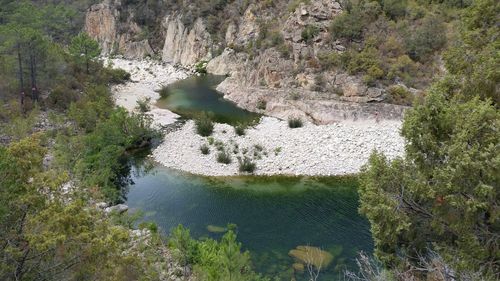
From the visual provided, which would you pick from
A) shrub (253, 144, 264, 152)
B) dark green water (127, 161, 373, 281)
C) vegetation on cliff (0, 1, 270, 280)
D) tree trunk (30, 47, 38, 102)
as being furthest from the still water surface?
tree trunk (30, 47, 38, 102)

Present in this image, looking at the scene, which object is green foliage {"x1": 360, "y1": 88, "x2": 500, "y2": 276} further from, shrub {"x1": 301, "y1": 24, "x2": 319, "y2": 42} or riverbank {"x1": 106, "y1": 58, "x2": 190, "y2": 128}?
shrub {"x1": 301, "y1": 24, "x2": 319, "y2": 42}

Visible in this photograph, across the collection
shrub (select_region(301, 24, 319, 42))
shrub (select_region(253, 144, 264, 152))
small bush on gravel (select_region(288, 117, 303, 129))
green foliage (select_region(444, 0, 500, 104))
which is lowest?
shrub (select_region(253, 144, 264, 152))

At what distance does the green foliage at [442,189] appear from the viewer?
26.5 ft

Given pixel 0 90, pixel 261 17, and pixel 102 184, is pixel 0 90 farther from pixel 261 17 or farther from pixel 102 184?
pixel 261 17

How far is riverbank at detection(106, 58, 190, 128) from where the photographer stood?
35.1 m

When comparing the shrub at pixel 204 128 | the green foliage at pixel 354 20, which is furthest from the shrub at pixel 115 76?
the green foliage at pixel 354 20

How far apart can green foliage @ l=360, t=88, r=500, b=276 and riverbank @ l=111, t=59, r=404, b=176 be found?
11.7 metres

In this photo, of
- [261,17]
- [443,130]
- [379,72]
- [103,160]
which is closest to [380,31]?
[379,72]

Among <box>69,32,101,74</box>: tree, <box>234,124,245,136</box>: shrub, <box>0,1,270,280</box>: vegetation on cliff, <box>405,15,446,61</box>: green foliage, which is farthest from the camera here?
<box>69,32,101,74</box>: tree

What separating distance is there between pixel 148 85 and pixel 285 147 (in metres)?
30.0

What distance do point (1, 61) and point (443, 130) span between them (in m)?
30.6

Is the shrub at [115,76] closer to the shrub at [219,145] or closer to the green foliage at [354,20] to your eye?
the shrub at [219,145]

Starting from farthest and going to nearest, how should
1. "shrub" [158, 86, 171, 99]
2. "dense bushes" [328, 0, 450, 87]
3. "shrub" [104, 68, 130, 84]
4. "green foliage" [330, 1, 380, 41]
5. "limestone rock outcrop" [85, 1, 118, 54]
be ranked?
1. "limestone rock outcrop" [85, 1, 118, 54]
2. "shrub" [104, 68, 130, 84]
3. "shrub" [158, 86, 171, 99]
4. "green foliage" [330, 1, 380, 41]
5. "dense bushes" [328, 0, 450, 87]

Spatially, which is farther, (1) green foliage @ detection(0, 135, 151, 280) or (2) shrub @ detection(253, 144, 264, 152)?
(2) shrub @ detection(253, 144, 264, 152)
